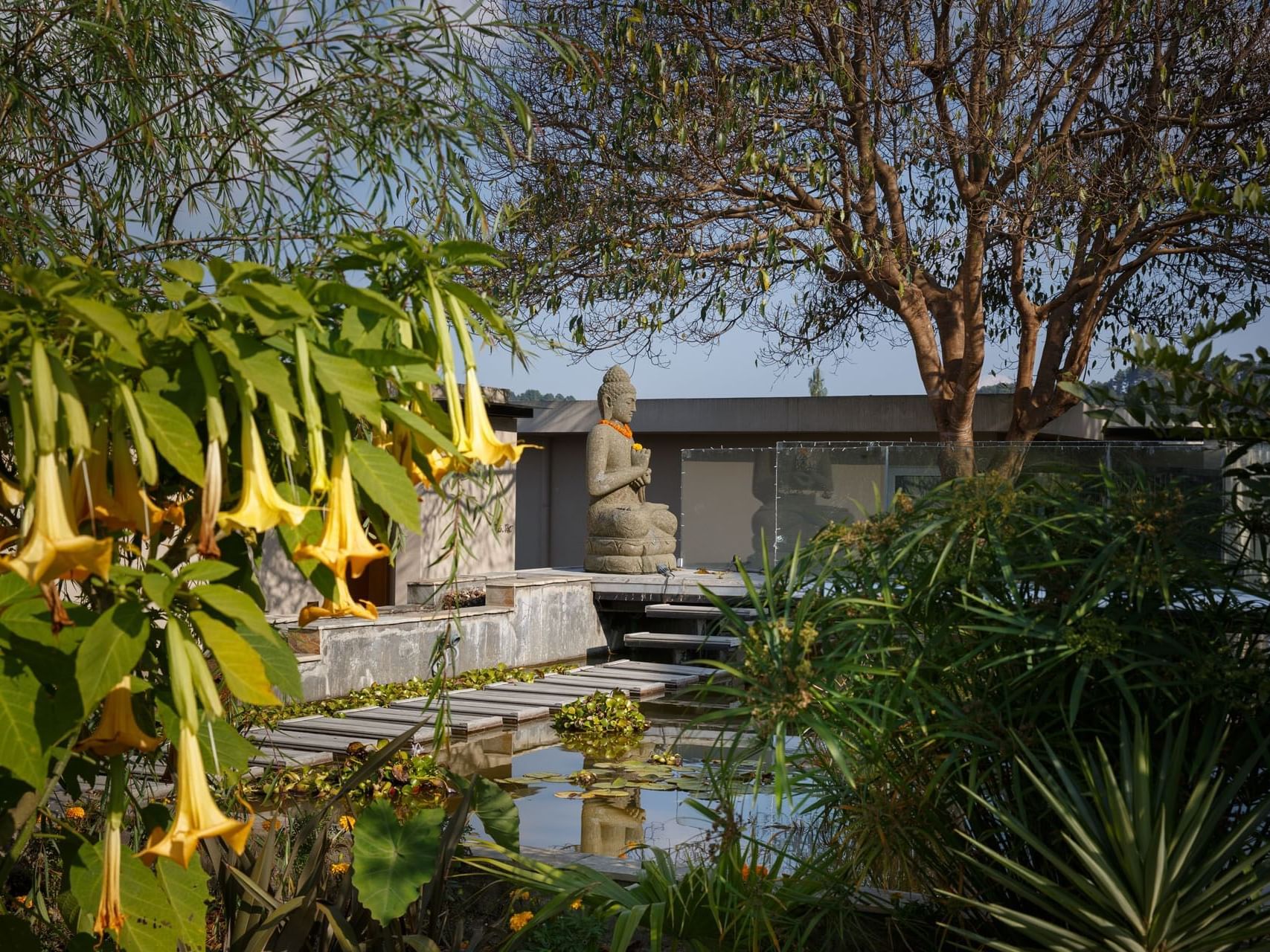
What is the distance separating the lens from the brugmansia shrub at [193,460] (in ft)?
3.92

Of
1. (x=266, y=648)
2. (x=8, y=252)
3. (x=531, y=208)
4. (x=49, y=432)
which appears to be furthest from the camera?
(x=531, y=208)

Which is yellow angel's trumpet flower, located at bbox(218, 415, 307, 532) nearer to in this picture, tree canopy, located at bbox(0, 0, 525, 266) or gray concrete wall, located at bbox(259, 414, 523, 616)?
tree canopy, located at bbox(0, 0, 525, 266)

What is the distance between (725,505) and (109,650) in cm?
1217

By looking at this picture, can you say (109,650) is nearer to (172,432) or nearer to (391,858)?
(172,432)

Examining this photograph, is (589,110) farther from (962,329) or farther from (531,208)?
(962,329)

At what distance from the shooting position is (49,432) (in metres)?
1.09

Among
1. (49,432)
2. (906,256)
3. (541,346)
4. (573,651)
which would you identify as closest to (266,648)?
(49,432)

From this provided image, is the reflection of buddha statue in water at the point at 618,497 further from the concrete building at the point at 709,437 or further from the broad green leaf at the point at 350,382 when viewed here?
the broad green leaf at the point at 350,382

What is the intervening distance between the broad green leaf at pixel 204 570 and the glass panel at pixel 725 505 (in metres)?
11.1

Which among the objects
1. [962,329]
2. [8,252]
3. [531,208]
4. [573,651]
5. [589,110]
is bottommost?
[573,651]

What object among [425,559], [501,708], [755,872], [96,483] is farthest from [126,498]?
[425,559]

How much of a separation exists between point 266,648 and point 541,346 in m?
1.26

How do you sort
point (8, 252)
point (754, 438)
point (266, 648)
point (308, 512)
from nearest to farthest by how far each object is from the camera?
point (308, 512) → point (266, 648) → point (8, 252) → point (754, 438)

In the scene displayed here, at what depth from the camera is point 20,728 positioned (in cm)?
134
